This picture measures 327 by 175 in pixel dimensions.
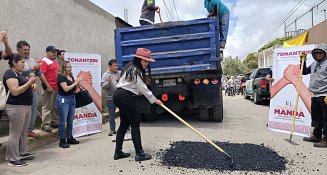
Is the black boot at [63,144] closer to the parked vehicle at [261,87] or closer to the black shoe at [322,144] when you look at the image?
the black shoe at [322,144]

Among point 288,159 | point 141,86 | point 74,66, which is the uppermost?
point 74,66

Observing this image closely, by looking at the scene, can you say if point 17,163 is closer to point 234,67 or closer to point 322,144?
point 322,144

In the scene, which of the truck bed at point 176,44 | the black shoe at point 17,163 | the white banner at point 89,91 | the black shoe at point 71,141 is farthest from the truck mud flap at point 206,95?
the black shoe at point 17,163

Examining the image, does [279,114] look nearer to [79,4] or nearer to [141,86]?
[141,86]

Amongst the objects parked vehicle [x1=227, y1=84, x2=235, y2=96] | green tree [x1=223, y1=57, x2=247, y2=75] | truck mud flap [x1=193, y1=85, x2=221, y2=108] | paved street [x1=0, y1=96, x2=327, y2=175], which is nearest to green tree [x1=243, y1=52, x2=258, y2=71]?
green tree [x1=223, y1=57, x2=247, y2=75]

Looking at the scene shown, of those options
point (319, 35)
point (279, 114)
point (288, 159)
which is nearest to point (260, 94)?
point (319, 35)

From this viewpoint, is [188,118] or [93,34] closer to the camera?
[188,118]

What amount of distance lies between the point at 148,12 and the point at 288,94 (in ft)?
14.8

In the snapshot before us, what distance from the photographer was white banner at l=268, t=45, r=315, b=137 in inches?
259

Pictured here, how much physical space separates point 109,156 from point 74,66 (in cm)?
251

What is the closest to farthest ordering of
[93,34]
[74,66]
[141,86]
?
[141,86] → [74,66] → [93,34]

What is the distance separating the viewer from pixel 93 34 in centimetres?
1238

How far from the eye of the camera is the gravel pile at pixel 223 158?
4.48 metres

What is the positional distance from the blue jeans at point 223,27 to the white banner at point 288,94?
5.33ft
